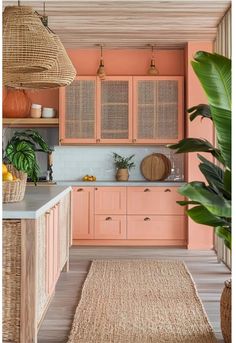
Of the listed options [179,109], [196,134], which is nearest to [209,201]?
[196,134]

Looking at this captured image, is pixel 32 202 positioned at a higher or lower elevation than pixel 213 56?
lower

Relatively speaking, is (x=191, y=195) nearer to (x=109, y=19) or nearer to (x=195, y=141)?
(x=195, y=141)

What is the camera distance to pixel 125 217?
8109 millimetres

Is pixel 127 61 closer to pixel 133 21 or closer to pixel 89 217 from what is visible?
pixel 133 21

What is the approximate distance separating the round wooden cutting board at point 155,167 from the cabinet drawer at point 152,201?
1.44 feet

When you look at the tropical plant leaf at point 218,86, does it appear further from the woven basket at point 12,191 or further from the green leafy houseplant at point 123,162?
the green leafy houseplant at point 123,162

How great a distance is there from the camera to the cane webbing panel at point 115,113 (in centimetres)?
823

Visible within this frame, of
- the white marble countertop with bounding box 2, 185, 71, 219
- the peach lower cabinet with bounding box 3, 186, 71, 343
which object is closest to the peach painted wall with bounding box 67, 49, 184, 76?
the white marble countertop with bounding box 2, 185, 71, 219

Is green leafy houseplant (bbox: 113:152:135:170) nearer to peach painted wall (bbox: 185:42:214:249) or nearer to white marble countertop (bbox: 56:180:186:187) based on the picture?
white marble countertop (bbox: 56:180:186:187)

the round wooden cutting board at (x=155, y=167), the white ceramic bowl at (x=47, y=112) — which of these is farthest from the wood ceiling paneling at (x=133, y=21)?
the round wooden cutting board at (x=155, y=167)

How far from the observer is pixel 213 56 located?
9.50 feet

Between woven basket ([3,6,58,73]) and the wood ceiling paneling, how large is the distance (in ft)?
7.59
